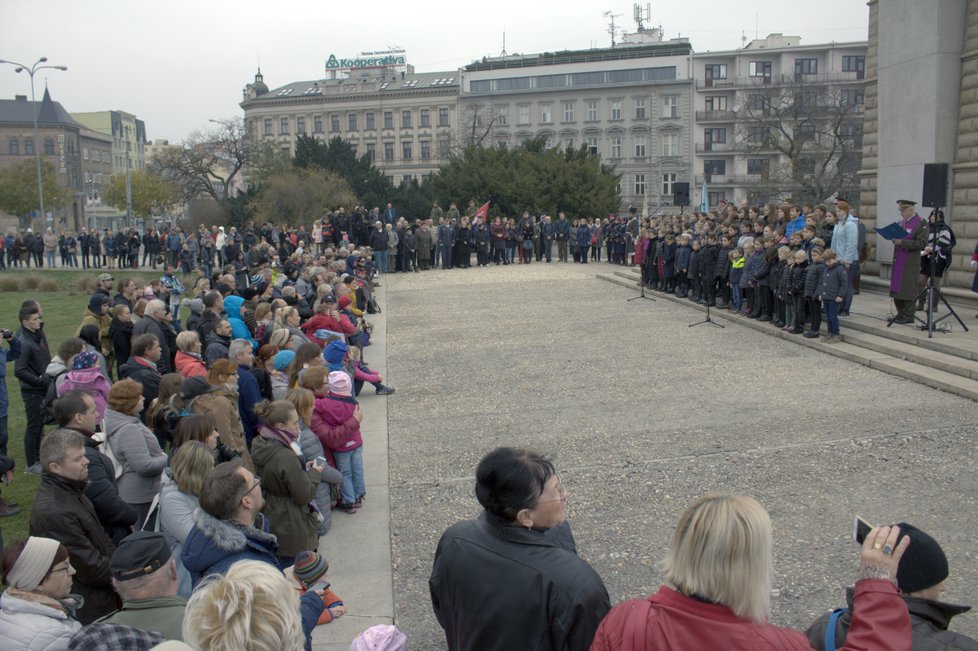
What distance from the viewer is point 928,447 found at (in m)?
8.63

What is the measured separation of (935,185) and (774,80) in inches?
2832

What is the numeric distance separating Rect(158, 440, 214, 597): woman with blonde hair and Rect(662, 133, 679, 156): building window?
86558 mm

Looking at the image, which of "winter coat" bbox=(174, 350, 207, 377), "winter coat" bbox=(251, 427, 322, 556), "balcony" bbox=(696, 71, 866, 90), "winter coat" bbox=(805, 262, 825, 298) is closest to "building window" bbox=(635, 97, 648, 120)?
"balcony" bbox=(696, 71, 866, 90)

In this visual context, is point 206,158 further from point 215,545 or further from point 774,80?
point 215,545

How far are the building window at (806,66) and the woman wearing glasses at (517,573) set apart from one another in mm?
86024

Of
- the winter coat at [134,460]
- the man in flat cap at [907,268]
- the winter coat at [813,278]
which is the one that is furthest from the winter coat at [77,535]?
the man in flat cap at [907,268]

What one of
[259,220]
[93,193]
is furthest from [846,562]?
[93,193]

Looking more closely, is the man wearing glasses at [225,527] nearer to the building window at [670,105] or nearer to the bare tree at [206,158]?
the bare tree at [206,158]

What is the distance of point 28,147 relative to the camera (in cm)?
10144

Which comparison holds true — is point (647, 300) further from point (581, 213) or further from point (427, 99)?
point (427, 99)

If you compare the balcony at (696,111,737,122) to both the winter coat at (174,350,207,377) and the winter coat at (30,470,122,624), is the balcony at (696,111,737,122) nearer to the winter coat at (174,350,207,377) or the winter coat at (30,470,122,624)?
the winter coat at (174,350,207,377)

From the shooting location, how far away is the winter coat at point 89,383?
7441 millimetres

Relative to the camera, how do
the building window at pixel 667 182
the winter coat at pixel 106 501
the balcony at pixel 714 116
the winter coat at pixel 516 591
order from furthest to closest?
the building window at pixel 667 182
the balcony at pixel 714 116
the winter coat at pixel 106 501
the winter coat at pixel 516 591

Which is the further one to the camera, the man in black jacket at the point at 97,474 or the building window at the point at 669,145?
the building window at the point at 669,145
